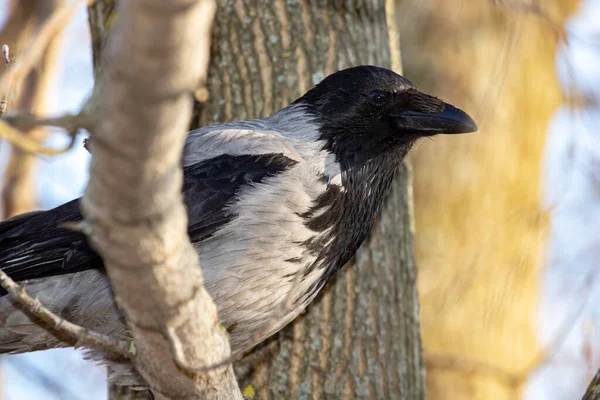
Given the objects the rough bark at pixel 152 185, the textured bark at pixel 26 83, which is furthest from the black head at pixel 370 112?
the textured bark at pixel 26 83

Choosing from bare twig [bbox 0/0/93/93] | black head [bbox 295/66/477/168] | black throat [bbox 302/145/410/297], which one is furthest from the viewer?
black head [bbox 295/66/477/168]

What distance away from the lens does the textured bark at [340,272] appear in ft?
13.7

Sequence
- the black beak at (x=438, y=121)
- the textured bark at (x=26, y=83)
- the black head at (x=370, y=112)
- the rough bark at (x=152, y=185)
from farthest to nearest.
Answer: the textured bark at (x=26, y=83) → the black head at (x=370, y=112) → the black beak at (x=438, y=121) → the rough bark at (x=152, y=185)

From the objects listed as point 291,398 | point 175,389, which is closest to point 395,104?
point 291,398

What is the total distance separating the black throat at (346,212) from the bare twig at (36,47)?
1.40 meters

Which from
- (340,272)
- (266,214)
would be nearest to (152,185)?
(266,214)

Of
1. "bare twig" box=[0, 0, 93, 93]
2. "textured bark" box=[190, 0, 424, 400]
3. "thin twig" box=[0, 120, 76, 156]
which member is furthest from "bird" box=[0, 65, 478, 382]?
"thin twig" box=[0, 120, 76, 156]

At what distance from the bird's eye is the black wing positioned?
1.91ft

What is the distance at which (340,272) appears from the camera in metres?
4.36

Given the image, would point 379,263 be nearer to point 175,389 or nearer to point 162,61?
point 175,389

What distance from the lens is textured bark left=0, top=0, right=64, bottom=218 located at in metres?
6.16

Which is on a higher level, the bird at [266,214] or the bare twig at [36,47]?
the bare twig at [36,47]

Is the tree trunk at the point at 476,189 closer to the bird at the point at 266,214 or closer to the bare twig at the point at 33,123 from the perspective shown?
the bird at the point at 266,214

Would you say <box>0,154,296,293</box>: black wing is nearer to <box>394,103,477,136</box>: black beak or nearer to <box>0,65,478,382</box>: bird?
<box>0,65,478,382</box>: bird
